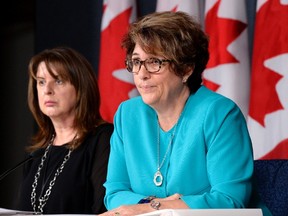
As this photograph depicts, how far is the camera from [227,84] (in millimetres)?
3877

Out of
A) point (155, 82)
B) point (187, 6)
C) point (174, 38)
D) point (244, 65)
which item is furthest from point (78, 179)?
point (187, 6)

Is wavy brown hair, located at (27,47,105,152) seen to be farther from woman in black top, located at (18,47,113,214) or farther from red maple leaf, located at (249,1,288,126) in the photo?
red maple leaf, located at (249,1,288,126)

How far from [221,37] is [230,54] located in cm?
12

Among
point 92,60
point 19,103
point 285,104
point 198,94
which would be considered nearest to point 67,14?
point 92,60

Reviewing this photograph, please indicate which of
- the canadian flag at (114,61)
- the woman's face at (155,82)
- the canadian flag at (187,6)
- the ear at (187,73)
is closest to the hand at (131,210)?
the woman's face at (155,82)

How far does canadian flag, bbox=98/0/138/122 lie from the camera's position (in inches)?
174

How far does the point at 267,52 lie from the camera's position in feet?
12.2

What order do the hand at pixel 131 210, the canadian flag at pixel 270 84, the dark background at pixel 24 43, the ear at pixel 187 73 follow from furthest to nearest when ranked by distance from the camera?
the dark background at pixel 24 43
the canadian flag at pixel 270 84
the ear at pixel 187 73
the hand at pixel 131 210

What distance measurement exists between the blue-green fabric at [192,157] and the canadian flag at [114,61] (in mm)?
1715

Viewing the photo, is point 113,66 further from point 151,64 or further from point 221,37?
point 151,64

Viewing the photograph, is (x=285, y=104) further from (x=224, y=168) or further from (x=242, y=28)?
(x=224, y=168)

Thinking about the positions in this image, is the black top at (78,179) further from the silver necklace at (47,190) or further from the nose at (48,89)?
the nose at (48,89)

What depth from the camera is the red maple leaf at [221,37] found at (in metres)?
3.91

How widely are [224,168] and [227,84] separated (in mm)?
1617
